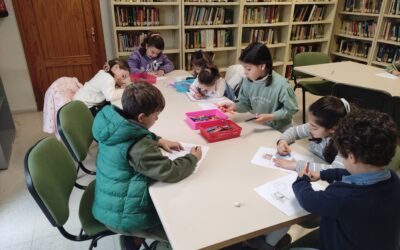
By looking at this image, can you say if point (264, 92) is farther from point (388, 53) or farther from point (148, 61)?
point (388, 53)

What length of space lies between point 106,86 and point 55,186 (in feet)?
4.24

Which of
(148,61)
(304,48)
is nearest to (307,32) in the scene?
(304,48)

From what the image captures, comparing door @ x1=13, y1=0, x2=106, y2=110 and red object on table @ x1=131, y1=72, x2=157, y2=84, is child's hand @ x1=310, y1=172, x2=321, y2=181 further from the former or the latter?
door @ x1=13, y1=0, x2=106, y2=110

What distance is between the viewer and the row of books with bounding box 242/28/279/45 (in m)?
4.54

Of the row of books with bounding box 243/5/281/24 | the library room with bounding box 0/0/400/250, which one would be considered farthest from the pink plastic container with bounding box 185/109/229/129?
the row of books with bounding box 243/5/281/24

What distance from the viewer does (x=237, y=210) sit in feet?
3.44

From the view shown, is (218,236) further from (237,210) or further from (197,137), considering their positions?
(197,137)

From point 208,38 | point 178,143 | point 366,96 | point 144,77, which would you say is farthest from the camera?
point 208,38

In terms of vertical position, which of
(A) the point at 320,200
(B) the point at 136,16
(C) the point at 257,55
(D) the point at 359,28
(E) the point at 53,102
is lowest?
(E) the point at 53,102

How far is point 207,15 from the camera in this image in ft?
13.5

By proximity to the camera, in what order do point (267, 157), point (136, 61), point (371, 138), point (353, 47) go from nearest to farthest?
point (371, 138), point (267, 157), point (136, 61), point (353, 47)

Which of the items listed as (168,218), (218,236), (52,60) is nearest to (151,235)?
(168,218)

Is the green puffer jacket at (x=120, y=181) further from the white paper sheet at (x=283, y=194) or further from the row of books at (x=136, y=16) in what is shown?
the row of books at (x=136, y=16)

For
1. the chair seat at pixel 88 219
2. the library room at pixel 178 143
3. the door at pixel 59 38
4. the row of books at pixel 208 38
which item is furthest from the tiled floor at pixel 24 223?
the row of books at pixel 208 38
